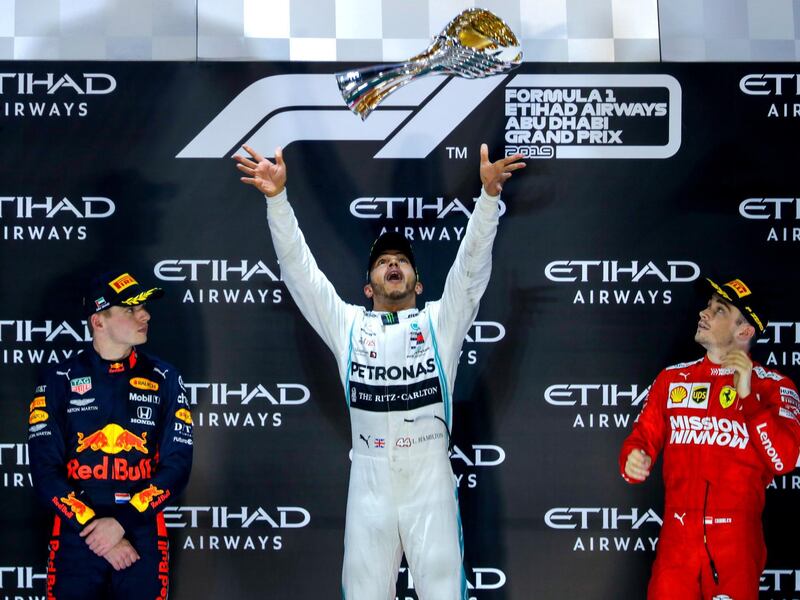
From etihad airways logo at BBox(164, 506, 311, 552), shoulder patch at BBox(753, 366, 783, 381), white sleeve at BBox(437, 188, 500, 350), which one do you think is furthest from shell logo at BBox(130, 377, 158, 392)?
shoulder patch at BBox(753, 366, 783, 381)

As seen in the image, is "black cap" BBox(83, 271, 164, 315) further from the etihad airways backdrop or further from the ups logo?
the ups logo

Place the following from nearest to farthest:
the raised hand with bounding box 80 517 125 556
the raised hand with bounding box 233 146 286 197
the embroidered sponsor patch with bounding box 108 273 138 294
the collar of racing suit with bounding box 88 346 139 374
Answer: the raised hand with bounding box 80 517 125 556 → the raised hand with bounding box 233 146 286 197 → the collar of racing suit with bounding box 88 346 139 374 → the embroidered sponsor patch with bounding box 108 273 138 294

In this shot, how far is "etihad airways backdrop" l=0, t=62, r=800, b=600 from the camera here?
13.6 feet

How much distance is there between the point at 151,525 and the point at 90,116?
1798 millimetres

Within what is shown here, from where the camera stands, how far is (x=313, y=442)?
416cm

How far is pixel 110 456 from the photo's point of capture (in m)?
3.50

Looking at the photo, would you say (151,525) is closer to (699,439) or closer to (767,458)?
(699,439)

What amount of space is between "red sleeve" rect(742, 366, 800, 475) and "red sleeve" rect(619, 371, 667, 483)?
12.2 inches

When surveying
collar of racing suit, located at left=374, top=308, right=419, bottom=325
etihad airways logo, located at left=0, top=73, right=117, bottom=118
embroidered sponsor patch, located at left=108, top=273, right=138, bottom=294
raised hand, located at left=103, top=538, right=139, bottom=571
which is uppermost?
etihad airways logo, located at left=0, top=73, right=117, bottom=118

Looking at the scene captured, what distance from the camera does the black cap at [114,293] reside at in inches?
145

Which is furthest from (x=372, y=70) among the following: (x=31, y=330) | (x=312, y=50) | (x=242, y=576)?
(x=242, y=576)

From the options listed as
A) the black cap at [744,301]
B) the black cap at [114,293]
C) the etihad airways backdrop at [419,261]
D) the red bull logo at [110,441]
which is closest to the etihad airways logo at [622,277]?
the etihad airways backdrop at [419,261]

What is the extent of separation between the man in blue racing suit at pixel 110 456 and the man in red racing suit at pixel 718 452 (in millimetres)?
1740

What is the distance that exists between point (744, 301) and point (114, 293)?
2426 millimetres
